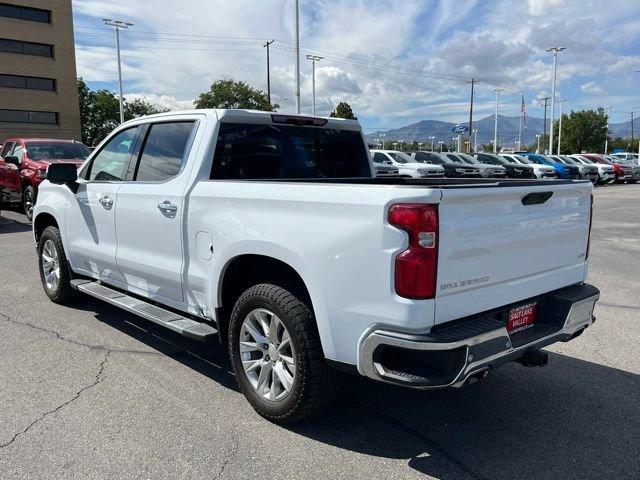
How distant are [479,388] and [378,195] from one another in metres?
2.08

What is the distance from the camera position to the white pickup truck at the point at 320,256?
2.78 metres

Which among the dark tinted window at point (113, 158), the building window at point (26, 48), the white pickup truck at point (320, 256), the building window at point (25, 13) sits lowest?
the white pickup truck at point (320, 256)

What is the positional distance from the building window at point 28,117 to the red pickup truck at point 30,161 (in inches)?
1416

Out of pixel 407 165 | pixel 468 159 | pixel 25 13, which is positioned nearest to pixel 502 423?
pixel 407 165

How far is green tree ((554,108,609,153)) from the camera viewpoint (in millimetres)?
82875

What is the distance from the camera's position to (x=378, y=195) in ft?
9.16

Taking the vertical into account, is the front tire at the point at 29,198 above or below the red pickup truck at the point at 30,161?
below

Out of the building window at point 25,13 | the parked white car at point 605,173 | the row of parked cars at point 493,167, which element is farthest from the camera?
the building window at point 25,13

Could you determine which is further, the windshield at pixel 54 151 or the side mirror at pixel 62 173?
the windshield at pixel 54 151

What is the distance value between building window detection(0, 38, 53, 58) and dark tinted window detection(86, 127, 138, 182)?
47.9 metres

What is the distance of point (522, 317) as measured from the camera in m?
3.35

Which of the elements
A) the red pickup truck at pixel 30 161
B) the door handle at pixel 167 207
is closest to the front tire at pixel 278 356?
the door handle at pixel 167 207

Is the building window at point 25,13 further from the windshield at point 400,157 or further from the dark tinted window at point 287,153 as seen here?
the dark tinted window at point 287,153

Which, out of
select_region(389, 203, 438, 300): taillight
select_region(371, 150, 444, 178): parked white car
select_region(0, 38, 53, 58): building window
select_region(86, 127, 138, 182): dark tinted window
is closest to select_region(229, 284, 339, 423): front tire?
select_region(389, 203, 438, 300): taillight
